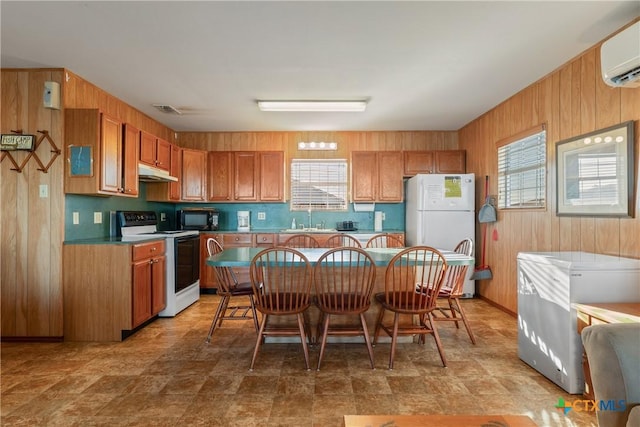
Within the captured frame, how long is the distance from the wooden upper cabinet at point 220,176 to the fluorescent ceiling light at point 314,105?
1610mm

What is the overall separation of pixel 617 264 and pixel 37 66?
4.80m

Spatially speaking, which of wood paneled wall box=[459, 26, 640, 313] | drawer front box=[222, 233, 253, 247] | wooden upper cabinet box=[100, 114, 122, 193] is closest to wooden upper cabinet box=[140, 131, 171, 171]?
wooden upper cabinet box=[100, 114, 122, 193]

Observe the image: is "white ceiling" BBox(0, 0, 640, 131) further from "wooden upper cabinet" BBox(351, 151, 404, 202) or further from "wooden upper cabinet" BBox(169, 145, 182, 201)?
"wooden upper cabinet" BBox(351, 151, 404, 202)

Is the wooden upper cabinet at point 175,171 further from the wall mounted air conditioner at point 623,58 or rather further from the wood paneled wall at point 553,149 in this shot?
the wall mounted air conditioner at point 623,58

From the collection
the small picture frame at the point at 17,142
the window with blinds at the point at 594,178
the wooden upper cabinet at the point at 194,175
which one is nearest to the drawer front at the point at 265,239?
the wooden upper cabinet at the point at 194,175

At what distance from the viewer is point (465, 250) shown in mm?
3520

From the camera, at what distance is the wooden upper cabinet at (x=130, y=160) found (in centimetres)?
361

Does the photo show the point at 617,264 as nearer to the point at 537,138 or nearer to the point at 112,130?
the point at 537,138

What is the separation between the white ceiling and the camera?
221cm

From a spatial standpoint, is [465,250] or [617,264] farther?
[465,250]

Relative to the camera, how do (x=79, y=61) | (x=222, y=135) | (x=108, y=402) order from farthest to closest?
(x=222, y=135)
(x=79, y=61)
(x=108, y=402)

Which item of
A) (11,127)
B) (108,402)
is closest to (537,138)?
(108,402)

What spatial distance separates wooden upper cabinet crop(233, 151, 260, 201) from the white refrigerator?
2.48 meters

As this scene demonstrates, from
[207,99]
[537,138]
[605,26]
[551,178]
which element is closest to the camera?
[605,26]
